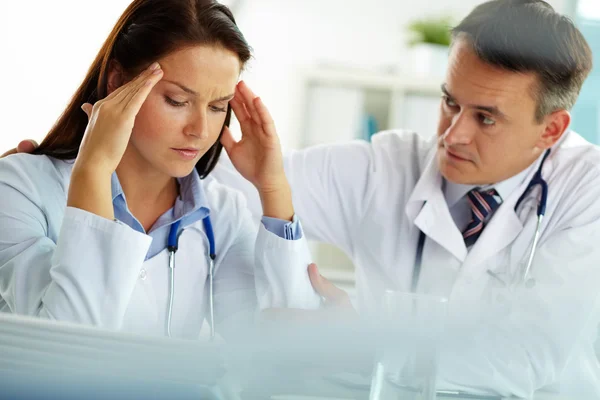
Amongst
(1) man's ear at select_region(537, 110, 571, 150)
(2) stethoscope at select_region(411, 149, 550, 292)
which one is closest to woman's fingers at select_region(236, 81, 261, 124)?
(2) stethoscope at select_region(411, 149, 550, 292)

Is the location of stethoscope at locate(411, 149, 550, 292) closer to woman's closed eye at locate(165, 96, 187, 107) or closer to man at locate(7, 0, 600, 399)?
man at locate(7, 0, 600, 399)

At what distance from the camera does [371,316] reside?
1.71ft

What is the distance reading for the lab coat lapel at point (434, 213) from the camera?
138 centimetres

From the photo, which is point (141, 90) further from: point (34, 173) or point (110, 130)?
point (34, 173)

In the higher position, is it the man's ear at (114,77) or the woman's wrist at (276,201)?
the man's ear at (114,77)

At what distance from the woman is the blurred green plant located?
2291mm

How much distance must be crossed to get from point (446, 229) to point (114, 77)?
732 mm

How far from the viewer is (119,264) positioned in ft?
2.72

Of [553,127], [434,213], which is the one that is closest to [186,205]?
[434,213]


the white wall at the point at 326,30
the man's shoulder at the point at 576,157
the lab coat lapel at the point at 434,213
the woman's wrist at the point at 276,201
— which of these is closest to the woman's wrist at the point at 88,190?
the woman's wrist at the point at 276,201

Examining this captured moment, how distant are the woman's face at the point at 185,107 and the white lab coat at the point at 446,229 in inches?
13.6

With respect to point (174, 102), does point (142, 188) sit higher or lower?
lower

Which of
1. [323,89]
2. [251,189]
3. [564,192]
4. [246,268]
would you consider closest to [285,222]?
[246,268]

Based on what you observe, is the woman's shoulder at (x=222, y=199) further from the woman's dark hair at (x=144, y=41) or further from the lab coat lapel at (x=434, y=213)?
the lab coat lapel at (x=434, y=213)
